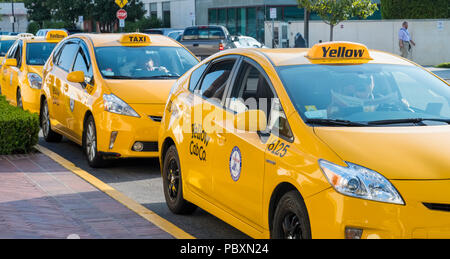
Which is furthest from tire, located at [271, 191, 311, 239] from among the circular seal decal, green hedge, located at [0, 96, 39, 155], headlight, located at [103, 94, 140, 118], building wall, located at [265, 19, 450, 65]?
building wall, located at [265, 19, 450, 65]

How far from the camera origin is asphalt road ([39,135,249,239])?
6.91 metres

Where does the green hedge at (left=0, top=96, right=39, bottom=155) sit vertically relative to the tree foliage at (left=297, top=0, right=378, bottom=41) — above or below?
below

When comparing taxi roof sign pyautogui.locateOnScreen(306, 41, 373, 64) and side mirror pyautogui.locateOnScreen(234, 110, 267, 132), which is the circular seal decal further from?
taxi roof sign pyautogui.locateOnScreen(306, 41, 373, 64)

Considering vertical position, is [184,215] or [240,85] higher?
Result: [240,85]

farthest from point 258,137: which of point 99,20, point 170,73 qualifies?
point 99,20

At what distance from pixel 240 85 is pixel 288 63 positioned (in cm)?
50

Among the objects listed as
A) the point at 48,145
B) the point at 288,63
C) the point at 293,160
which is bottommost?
the point at 48,145

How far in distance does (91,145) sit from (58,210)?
3112 millimetres

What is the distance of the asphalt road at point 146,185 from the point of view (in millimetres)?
6906

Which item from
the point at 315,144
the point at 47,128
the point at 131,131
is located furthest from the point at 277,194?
the point at 47,128

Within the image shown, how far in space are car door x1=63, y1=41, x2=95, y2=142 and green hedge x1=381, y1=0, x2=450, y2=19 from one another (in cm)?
2691

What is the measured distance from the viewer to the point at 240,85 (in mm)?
6336

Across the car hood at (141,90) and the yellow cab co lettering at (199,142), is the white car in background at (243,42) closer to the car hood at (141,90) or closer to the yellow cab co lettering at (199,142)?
the car hood at (141,90)

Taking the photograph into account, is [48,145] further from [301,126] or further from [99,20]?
[99,20]
